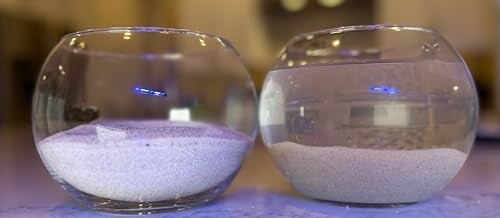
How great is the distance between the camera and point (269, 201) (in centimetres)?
52

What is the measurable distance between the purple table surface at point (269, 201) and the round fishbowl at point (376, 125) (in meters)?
0.02

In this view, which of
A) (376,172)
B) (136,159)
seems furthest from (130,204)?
(376,172)

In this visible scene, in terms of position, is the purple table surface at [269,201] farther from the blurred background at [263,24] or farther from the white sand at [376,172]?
the blurred background at [263,24]

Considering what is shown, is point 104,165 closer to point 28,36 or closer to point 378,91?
point 378,91

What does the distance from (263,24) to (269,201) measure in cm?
266

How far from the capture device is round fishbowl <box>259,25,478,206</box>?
0.47 metres

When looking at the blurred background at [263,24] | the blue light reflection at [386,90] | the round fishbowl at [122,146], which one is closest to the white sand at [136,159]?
the round fishbowl at [122,146]

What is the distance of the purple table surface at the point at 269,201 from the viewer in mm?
456

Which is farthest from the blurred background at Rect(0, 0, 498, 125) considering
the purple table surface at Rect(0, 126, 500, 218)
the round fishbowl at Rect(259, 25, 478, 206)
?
the round fishbowl at Rect(259, 25, 478, 206)

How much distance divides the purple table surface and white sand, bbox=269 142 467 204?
1 centimetres

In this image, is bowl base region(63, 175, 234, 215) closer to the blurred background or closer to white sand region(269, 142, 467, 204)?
white sand region(269, 142, 467, 204)

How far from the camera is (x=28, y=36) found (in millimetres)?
2809

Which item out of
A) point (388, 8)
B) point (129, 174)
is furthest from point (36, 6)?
point (129, 174)

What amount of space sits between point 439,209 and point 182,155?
0.77 feet
